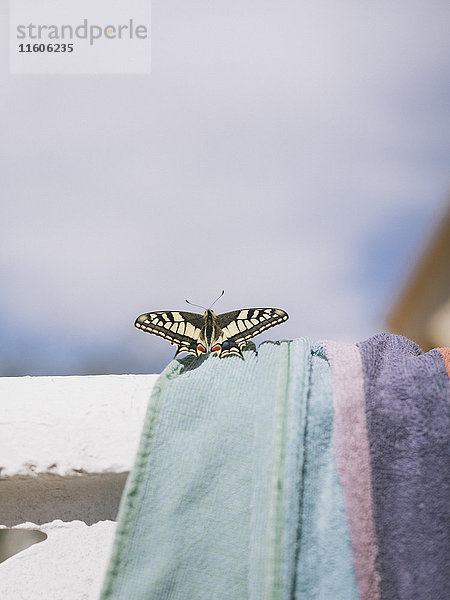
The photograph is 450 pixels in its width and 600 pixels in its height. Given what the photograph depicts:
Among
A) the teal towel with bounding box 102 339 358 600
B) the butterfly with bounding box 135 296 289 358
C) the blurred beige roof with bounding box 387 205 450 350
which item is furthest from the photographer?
the blurred beige roof with bounding box 387 205 450 350

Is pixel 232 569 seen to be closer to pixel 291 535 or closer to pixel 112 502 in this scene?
pixel 291 535

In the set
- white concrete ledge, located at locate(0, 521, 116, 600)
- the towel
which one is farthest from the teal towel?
white concrete ledge, located at locate(0, 521, 116, 600)

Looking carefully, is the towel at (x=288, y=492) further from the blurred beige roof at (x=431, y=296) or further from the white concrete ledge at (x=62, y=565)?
the blurred beige roof at (x=431, y=296)

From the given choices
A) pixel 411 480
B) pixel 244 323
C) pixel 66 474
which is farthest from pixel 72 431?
pixel 411 480

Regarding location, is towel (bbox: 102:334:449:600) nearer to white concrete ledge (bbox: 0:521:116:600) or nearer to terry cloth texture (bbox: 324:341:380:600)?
terry cloth texture (bbox: 324:341:380:600)

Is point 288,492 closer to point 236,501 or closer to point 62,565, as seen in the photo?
point 236,501

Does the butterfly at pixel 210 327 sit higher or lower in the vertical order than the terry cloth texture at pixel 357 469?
higher

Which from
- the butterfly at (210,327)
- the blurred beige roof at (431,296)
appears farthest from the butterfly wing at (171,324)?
the blurred beige roof at (431,296)
